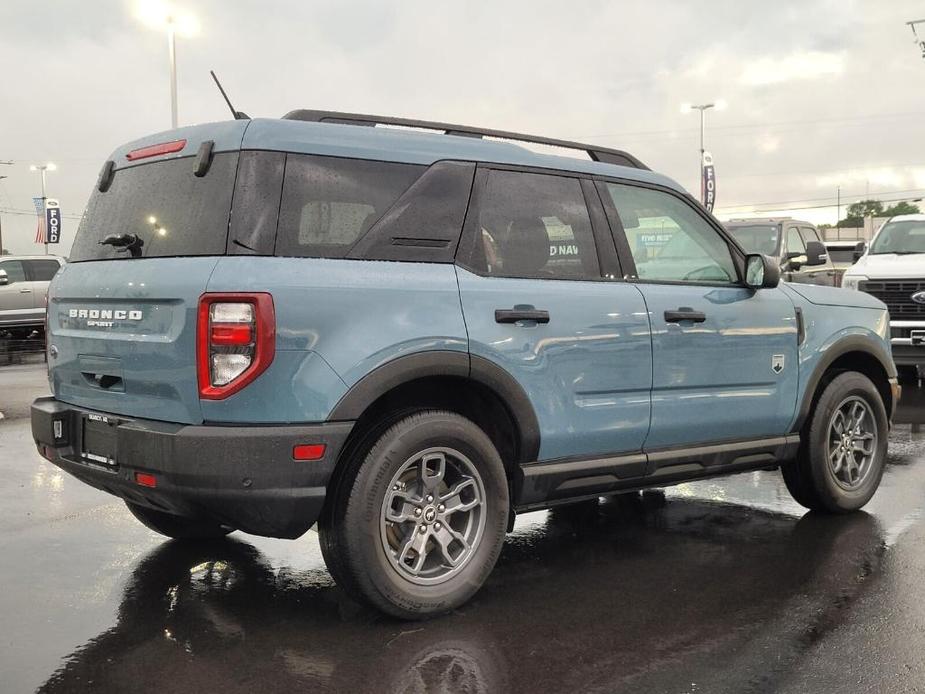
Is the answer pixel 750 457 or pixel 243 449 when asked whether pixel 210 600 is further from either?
pixel 750 457

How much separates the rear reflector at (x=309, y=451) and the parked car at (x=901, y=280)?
9.34 meters

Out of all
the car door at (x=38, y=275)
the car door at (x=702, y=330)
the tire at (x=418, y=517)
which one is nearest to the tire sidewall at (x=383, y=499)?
the tire at (x=418, y=517)

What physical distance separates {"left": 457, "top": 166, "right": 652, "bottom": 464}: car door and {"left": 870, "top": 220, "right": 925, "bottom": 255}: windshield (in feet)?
30.9

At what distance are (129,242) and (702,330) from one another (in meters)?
2.77

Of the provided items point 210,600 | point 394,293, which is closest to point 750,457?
point 394,293

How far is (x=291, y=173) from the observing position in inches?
149

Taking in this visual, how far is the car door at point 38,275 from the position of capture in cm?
2183

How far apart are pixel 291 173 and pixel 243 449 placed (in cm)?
110

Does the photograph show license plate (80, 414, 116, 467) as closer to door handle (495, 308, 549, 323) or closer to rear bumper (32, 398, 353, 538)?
rear bumper (32, 398, 353, 538)

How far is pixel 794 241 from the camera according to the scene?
15.0 meters

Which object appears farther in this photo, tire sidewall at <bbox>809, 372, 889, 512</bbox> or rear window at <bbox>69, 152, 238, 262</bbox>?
tire sidewall at <bbox>809, 372, 889, 512</bbox>

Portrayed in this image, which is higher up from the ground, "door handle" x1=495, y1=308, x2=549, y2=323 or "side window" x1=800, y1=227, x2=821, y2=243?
"side window" x1=800, y1=227, x2=821, y2=243

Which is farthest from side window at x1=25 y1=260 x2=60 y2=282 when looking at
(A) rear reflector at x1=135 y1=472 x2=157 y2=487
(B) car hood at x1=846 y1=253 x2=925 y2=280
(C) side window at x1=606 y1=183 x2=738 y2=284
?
(A) rear reflector at x1=135 y1=472 x2=157 y2=487

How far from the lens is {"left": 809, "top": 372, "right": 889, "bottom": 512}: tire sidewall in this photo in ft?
18.3
